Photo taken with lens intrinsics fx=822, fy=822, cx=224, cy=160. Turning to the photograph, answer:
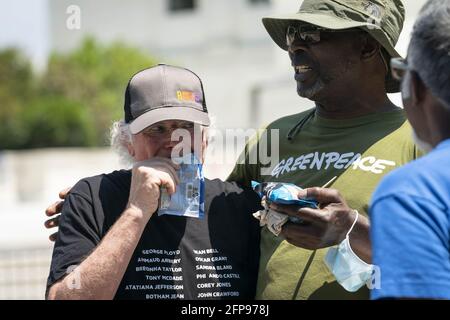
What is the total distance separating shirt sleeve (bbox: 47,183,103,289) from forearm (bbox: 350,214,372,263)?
35.2 inches

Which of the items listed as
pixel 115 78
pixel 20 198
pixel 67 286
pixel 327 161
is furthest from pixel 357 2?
pixel 115 78

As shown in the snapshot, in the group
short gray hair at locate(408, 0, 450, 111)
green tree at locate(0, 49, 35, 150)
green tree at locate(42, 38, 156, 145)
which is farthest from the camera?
green tree at locate(42, 38, 156, 145)

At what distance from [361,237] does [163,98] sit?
97 centimetres

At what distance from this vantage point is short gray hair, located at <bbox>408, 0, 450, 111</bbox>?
6.44 ft

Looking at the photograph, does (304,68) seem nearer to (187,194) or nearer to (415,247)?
(187,194)

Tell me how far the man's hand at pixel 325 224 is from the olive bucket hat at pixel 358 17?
2.65ft

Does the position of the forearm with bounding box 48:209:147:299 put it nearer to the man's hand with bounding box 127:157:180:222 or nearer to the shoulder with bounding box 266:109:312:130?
the man's hand with bounding box 127:157:180:222

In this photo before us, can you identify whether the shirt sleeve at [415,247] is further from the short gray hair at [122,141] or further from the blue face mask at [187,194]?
the short gray hair at [122,141]

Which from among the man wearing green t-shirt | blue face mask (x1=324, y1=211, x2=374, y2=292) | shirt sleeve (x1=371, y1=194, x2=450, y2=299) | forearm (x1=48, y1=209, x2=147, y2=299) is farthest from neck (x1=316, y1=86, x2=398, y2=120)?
shirt sleeve (x1=371, y1=194, x2=450, y2=299)

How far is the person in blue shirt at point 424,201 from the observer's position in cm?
184

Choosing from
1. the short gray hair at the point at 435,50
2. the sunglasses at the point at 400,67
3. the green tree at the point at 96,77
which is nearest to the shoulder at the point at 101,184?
the sunglasses at the point at 400,67

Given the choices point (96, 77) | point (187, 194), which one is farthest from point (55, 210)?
point (96, 77)

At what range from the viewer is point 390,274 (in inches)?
74.2
